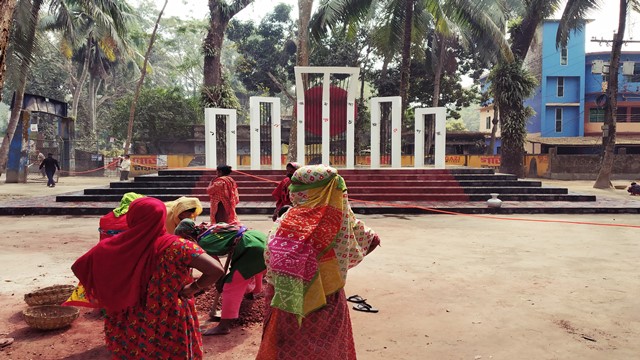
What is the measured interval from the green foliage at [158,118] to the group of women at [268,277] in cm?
2963

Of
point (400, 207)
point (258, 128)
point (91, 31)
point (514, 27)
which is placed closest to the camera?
point (400, 207)

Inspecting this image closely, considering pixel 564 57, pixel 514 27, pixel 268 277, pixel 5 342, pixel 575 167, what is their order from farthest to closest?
pixel 564 57, pixel 575 167, pixel 514 27, pixel 5 342, pixel 268 277

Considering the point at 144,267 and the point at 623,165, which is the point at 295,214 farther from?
the point at 623,165

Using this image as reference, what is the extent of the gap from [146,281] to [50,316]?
7.20 ft

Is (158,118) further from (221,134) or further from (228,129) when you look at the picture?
(228,129)

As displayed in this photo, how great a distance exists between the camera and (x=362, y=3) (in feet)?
61.0

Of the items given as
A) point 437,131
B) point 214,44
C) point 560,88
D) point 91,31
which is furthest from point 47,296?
point 560,88

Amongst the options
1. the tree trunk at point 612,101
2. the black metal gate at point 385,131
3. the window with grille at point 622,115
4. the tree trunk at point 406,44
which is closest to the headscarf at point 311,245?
the black metal gate at point 385,131

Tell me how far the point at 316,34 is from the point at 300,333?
58.0 ft

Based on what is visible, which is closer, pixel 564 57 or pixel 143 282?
pixel 143 282

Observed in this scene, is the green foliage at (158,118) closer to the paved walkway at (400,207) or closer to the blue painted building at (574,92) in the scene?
the paved walkway at (400,207)

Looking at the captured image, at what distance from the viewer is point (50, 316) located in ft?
13.4

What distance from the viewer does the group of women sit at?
2.43 meters

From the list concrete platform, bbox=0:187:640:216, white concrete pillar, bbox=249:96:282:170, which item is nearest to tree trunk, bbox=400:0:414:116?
white concrete pillar, bbox=249:96:282:170
